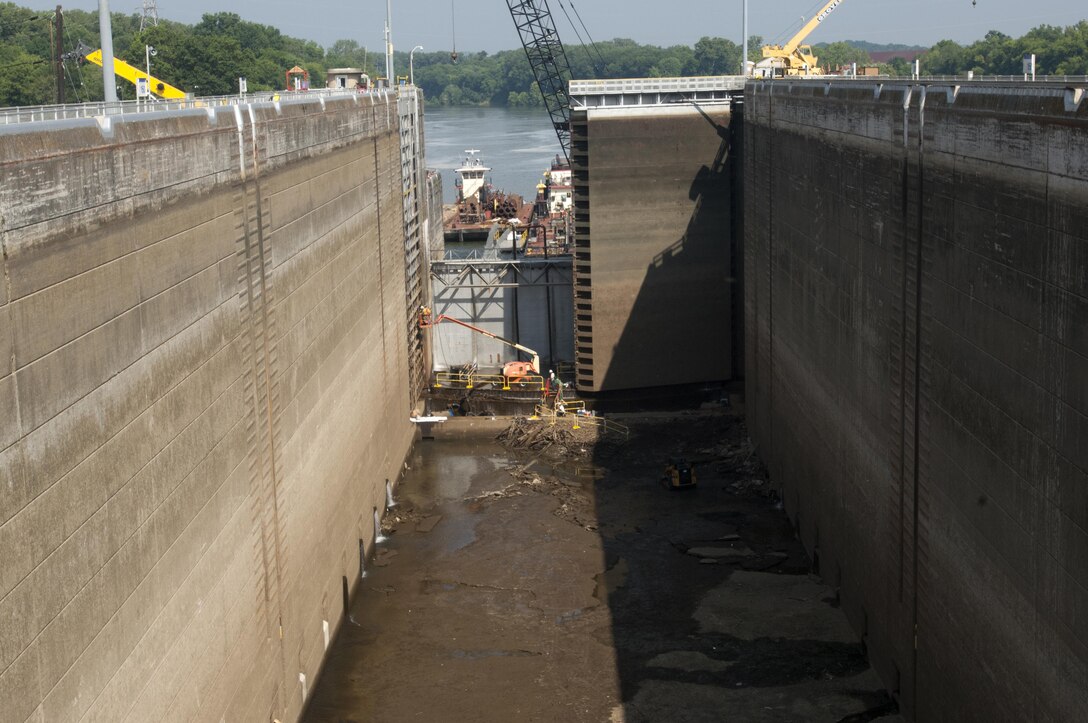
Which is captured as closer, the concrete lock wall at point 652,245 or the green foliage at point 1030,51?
the concrete lock wall at point 652,245

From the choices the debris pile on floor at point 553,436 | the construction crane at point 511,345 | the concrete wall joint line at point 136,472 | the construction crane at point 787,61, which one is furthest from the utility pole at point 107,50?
the construction crane at point 787,61

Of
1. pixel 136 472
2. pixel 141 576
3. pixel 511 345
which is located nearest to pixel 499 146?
pixel 511 345

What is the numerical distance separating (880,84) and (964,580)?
7.82 m

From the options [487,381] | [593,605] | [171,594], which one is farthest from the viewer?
[487,381]

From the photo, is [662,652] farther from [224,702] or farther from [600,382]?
[600,382]

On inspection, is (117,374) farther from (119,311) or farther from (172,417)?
(172,417)

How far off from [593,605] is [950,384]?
8.61 metres

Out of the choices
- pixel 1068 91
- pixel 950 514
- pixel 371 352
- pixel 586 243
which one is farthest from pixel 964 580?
pixel 586 243

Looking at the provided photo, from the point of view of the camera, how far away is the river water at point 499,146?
99875mm

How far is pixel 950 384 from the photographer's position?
580 inches

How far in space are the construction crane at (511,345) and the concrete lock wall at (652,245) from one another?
151 centimetres

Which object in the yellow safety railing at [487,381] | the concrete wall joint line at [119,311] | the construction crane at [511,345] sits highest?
the concrete wall joint line at [119,311]

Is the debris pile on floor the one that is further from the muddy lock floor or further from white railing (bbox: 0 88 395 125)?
white railing (bbox: 0 88 395 125)

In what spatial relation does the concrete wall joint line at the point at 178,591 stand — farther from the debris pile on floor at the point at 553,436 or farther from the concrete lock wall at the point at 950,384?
the debris pile on floor at the point at 553,436
